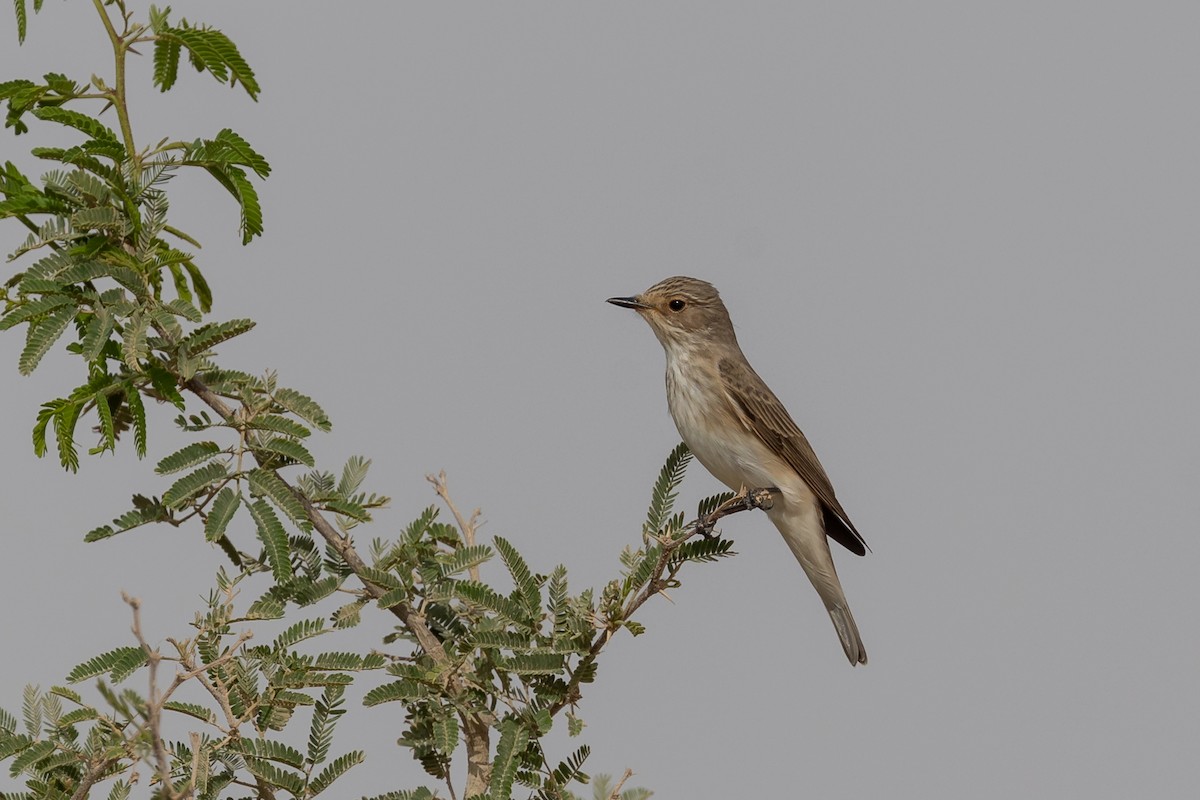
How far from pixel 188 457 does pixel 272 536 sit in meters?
0.36

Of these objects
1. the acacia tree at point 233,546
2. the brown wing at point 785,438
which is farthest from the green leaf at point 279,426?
the brown wing at point 785,438

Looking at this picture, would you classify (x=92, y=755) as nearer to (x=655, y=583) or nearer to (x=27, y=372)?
(x=27, y=372)

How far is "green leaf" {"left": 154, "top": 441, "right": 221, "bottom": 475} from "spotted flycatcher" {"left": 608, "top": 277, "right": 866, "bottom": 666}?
3.27m

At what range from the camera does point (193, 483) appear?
13.5 feet

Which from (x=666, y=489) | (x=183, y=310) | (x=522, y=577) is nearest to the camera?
(x=183, y=310)

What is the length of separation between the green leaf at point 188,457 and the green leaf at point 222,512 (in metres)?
0.12

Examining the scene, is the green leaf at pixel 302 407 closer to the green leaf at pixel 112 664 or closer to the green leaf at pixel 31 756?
the green leaf at pixel 112 664

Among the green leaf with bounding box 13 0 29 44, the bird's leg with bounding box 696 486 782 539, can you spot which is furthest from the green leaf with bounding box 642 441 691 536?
the green leaf with bounding box 13 0 29 44

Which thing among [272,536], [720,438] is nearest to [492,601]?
[272,536]

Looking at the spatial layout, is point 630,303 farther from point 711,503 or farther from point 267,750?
point 267,750

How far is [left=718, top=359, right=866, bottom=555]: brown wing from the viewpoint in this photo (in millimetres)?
7234

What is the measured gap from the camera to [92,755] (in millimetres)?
4152

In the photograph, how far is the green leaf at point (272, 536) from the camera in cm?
416

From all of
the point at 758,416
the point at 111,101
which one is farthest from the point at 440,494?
the point at 758,416
